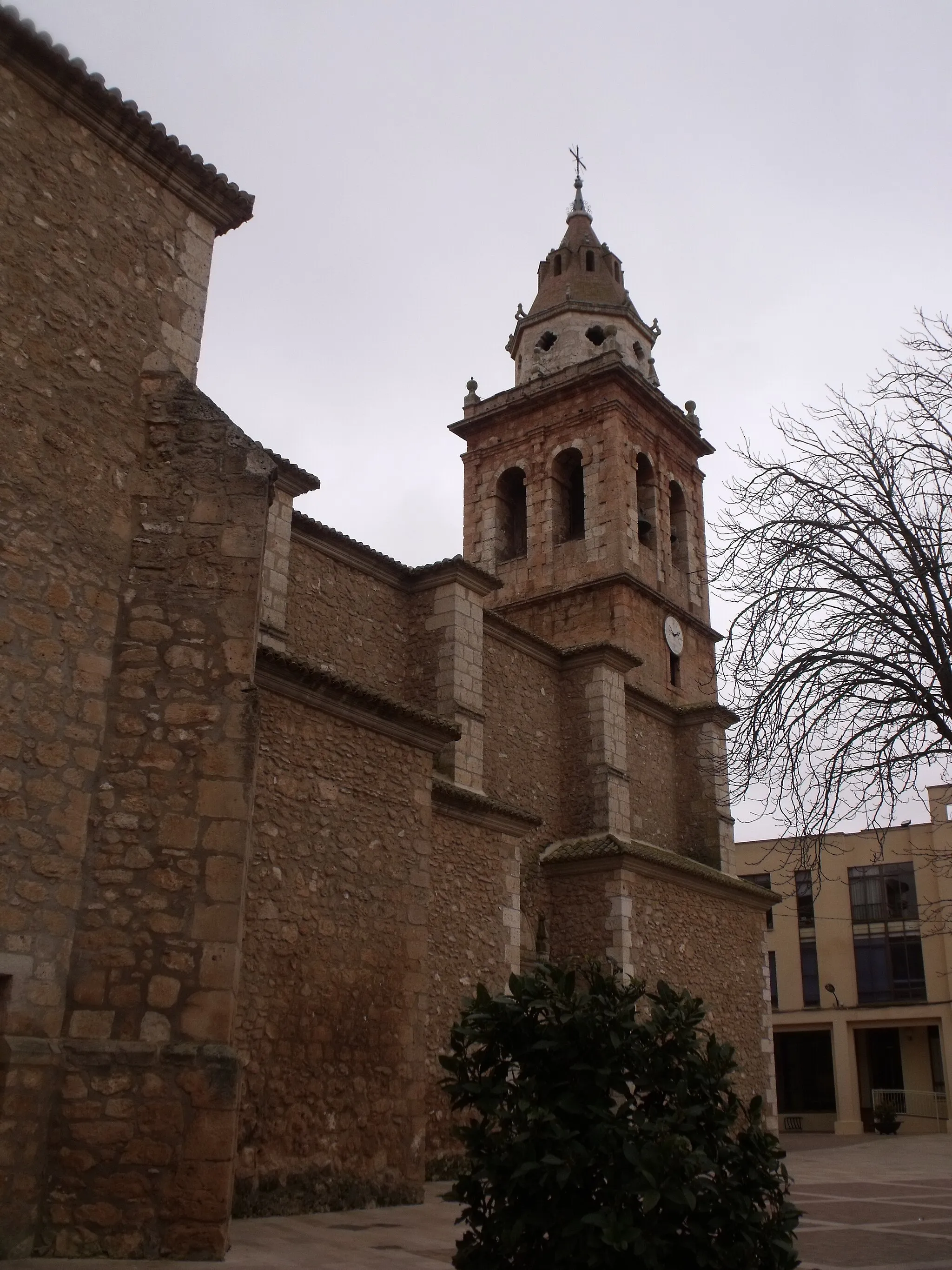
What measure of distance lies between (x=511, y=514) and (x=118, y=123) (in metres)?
17.8

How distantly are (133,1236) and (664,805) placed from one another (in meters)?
15.4

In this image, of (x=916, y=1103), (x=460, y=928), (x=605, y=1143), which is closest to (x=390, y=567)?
(x=460, y=928)

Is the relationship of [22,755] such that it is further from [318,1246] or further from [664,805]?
[664,805]

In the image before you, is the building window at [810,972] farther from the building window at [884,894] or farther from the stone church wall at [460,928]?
the stone church wall at [460,928]

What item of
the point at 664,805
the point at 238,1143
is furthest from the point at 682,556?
the point at 238,1143

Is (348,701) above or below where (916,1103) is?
above

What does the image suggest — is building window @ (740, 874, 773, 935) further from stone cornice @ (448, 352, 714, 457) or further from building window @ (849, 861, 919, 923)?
stone cornice @ (448, 352, 714, 457)

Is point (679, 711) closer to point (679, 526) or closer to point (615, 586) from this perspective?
point (615, 586)

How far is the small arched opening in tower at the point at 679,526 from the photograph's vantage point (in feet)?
81.7

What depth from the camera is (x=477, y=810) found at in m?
13.2

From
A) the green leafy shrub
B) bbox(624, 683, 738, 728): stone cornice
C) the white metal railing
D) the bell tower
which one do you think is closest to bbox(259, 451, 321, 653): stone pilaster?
the bell tower

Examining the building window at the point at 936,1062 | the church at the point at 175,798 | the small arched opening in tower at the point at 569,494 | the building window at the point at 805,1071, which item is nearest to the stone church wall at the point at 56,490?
the church at the point at 175,798

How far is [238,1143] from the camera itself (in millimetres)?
8258

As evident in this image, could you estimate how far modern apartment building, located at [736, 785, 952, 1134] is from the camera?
3133cm
